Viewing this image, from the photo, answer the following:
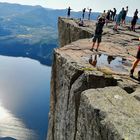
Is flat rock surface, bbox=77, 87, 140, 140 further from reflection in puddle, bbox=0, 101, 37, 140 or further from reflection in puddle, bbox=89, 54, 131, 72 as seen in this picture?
reflection in puddle, bbox=0, 101, 37, 140

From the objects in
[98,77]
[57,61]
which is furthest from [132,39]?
[98,77]

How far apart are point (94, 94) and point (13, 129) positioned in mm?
90103

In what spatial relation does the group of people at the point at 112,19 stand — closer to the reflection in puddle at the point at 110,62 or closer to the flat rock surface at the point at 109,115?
the reflection in puddle at the point at 110,62

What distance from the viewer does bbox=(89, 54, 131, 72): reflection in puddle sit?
60.4ft

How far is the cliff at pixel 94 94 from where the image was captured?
9766mm

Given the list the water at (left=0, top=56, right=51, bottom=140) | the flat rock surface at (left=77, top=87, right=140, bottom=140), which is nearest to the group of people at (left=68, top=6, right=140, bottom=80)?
the flat rock surface at (left=77, top=87, right=140, bottom=140)

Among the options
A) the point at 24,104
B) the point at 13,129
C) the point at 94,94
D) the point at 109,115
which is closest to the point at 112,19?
the point at 94,94

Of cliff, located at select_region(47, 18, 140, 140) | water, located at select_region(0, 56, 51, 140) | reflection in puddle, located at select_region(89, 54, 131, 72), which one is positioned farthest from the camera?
water, located at select_region(0, 56, 51, 140)

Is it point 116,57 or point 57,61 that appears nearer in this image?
point 57,61

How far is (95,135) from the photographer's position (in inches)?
403

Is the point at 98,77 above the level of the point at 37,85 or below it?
above

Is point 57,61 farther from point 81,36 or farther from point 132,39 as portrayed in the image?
point 81,36

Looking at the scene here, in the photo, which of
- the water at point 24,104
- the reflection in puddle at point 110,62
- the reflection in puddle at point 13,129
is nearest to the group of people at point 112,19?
the reflection in puddle at point 110,62

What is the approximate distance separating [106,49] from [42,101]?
113 metres
